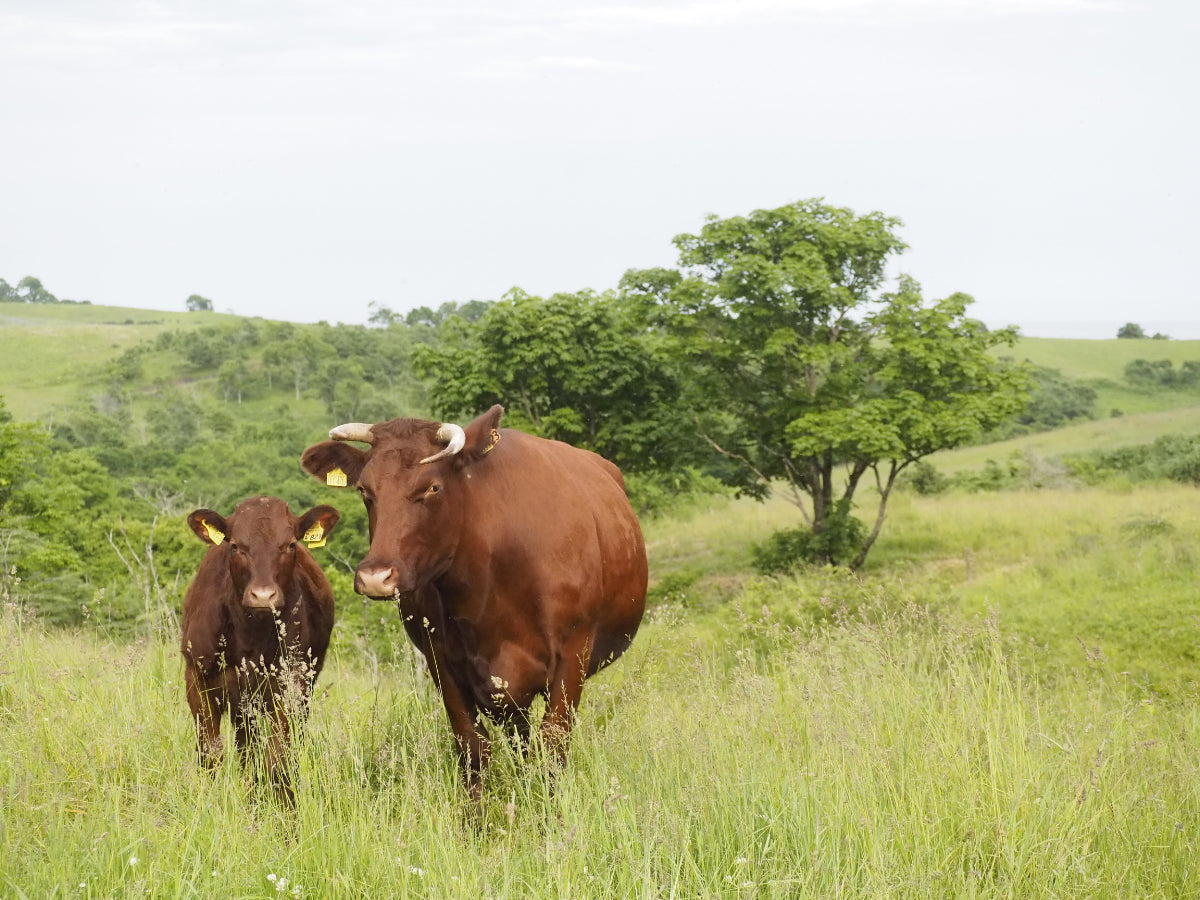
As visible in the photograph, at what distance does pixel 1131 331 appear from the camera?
391 feet

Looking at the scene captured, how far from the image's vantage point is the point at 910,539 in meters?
31.7

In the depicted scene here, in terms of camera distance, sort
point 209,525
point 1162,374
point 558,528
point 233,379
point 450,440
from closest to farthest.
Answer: point 450,440 < point 558,528 < point 209,525 < point 1162,374 < point 233,379

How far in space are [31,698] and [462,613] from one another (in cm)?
259

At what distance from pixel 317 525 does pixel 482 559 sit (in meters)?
1.64

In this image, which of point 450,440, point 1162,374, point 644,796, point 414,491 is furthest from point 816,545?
point 1162,374

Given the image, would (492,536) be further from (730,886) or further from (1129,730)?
(1129,730)

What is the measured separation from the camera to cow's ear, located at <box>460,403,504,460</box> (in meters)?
5.26

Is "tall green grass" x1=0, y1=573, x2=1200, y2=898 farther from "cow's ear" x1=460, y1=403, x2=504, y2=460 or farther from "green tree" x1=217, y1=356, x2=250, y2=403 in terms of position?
"green tree" x1=217, y1=356, x2=250, y2=403

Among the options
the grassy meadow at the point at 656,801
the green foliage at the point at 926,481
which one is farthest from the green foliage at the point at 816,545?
the grassy meadow at the point at 656,801

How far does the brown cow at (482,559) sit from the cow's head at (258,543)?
661 mm

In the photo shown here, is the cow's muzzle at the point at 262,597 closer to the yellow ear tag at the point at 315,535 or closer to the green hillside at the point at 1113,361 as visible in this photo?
the yellow ear tag at the point at 315,535

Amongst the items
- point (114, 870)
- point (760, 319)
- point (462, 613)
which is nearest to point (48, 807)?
point (114, 870)

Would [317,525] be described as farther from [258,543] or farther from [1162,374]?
[1162,374]

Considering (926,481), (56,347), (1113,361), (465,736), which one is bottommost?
(926,481)
